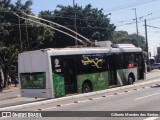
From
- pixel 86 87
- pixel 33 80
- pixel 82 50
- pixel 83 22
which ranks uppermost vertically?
pixel 83 22

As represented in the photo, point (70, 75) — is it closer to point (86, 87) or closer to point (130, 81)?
point (86, 87)

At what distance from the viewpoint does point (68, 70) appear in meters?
20.5

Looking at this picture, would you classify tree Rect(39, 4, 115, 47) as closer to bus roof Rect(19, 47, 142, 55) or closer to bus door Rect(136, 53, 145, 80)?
bus door Rect(136, 53, 145, 80)

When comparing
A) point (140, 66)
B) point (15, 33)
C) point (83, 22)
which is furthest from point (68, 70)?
point (83, 22)

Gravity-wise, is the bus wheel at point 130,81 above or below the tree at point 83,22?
below

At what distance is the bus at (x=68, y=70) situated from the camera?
1942 centimetres

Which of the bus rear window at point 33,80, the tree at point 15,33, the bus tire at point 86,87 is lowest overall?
the bus tire at point 86,87

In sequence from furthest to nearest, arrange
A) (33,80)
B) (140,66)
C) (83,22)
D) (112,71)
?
(83,22), (140,66), (112,71), (33,80)

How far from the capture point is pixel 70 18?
5878 cm

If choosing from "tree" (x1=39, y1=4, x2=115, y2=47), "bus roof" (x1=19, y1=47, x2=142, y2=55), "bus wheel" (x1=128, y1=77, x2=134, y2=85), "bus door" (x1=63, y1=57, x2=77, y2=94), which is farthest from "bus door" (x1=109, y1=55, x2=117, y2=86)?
"tree" (x1=39, y1=4, x2=115, y2=47)

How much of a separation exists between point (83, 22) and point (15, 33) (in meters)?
21.0

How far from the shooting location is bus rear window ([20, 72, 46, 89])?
1955 cm

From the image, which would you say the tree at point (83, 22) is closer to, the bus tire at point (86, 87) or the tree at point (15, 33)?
the tree at point (15, 33)

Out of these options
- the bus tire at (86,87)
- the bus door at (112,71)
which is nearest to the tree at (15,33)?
the bus door at (112,71)
